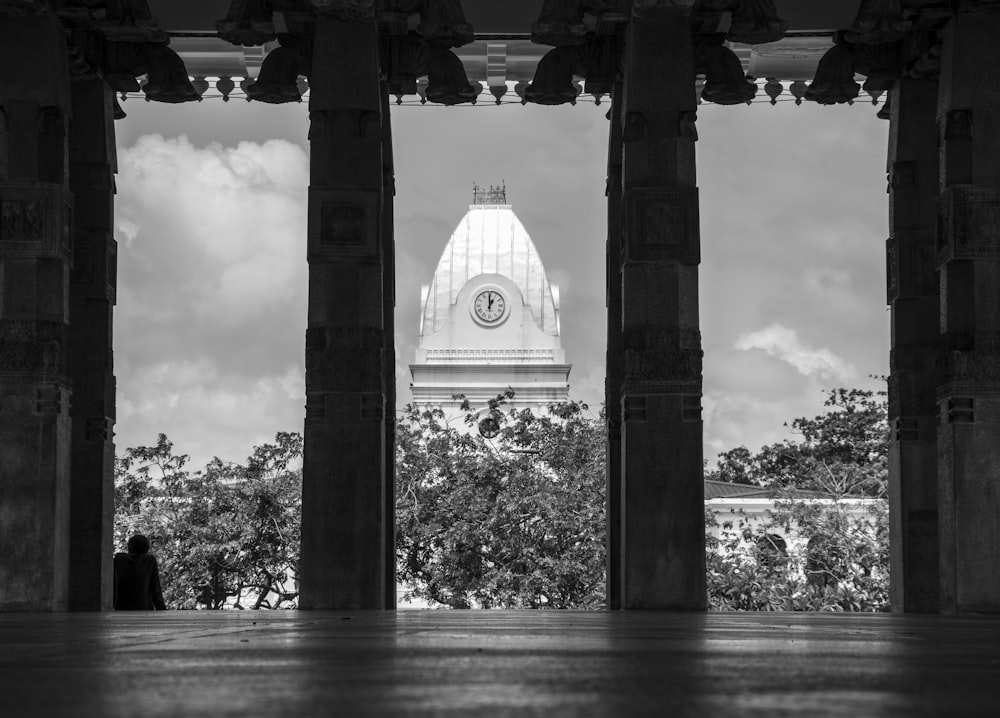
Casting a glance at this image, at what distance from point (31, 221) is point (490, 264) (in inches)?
1588

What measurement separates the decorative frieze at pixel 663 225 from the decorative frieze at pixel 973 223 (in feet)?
9.92

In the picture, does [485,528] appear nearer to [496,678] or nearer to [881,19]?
[881,19]

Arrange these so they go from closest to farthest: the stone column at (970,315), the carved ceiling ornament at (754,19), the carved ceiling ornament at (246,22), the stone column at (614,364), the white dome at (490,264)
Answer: the stone column at (970,315) → the carved ceiling ornament at (246,22) → the carved ceiling ornament at (754,19) → the stone column at (614,364) → the white dome at (490,264)

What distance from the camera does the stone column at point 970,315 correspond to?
19344 mm

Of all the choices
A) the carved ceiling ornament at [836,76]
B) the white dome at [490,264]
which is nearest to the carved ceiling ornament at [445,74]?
the carved ceiling ornament at [836,76]

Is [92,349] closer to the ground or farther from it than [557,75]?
closer to the ground

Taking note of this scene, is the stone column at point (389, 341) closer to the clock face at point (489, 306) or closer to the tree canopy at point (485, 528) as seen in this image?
the tree canopy at point (485, 528)

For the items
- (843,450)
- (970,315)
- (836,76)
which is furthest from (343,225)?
(843,450)

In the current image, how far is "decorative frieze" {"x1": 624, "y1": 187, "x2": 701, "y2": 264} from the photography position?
20062mm

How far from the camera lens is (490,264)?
6009 cm

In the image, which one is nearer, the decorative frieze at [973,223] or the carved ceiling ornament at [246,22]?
the decorative frieze at [973,223]

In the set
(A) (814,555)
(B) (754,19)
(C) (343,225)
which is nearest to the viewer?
(C) (343,225)

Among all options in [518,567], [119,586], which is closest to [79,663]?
[119,586]

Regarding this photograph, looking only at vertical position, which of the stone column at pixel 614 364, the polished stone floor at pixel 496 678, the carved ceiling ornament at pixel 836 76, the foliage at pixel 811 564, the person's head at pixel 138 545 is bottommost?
the foliage at pixel 811 564
